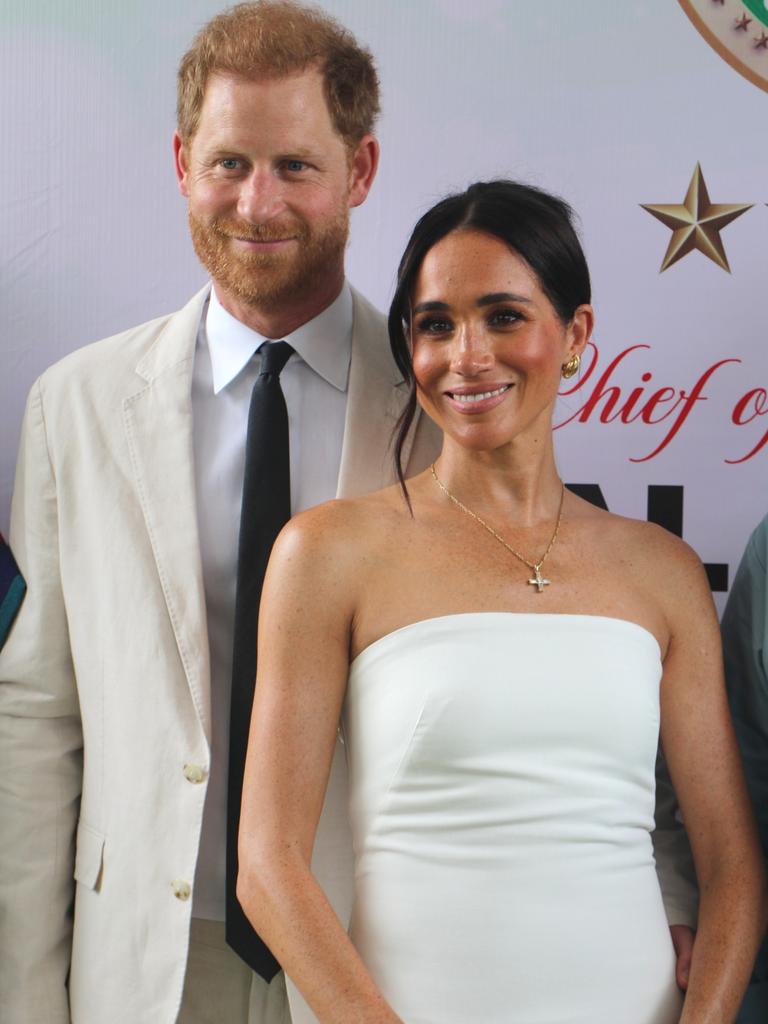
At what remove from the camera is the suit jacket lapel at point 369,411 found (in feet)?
5.64

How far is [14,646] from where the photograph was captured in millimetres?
1743

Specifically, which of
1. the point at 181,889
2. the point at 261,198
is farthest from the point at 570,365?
the point at 181,889

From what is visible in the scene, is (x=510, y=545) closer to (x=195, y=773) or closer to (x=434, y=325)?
(x=434, y=325)

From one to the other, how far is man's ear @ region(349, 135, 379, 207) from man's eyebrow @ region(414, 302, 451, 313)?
1.17 ft

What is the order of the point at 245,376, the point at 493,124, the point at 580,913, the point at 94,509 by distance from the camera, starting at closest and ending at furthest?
the point at 580,913, the point at 94,509, the point at 245,376, the point at 493,124

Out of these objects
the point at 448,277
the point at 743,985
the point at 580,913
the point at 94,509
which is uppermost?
the point at 448,277

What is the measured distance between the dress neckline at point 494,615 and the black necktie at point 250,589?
0.76 ft

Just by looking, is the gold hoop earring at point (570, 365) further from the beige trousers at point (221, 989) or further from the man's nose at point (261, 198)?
the beige trousers at point (221, 989)

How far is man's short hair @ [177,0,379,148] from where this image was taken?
173cm

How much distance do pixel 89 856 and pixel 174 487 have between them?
0.53m

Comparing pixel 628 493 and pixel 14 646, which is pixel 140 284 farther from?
pixel 628 493

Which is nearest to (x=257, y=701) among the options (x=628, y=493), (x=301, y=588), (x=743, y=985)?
(x=301, y=588)

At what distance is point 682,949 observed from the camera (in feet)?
5.19

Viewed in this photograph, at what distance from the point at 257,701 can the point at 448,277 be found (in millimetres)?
580
